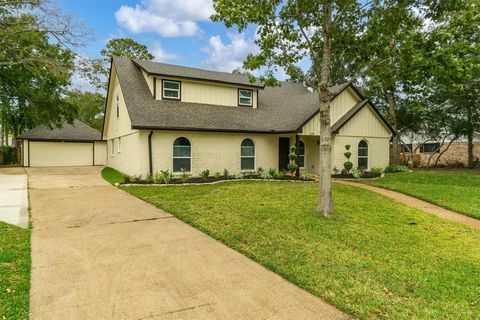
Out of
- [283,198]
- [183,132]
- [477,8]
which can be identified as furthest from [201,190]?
[477,8]

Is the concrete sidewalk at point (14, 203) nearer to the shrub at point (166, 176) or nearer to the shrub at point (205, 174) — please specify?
the shrub at point (166, 176)

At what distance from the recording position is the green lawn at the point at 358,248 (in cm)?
362

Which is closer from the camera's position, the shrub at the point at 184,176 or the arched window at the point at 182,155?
the shrub at the point at 184,176

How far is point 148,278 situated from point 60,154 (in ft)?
76.7

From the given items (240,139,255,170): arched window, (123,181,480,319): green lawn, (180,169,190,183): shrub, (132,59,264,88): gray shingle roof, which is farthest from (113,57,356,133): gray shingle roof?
(123,181,480,319): green lawn

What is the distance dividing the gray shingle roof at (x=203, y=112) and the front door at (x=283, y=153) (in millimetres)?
1226

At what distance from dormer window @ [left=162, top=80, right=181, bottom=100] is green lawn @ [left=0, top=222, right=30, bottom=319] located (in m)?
10.9

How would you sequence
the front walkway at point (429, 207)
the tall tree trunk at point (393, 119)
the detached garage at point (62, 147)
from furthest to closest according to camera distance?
the tall tree trunk at point (393, 119) → the detached garage at point (62, 147) → the front walkway at point (429, 207)

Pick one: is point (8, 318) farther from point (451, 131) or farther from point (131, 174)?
point (451, 131)

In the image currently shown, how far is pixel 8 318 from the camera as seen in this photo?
10.00 feet

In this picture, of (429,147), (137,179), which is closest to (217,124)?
(137,179)

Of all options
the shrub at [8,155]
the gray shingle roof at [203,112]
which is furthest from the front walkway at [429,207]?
the shrub at [8,155]

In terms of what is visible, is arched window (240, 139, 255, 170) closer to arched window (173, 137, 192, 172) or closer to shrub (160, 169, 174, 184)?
arched window (173, 137, 192, 172)

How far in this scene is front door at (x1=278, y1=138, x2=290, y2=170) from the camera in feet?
57.1
